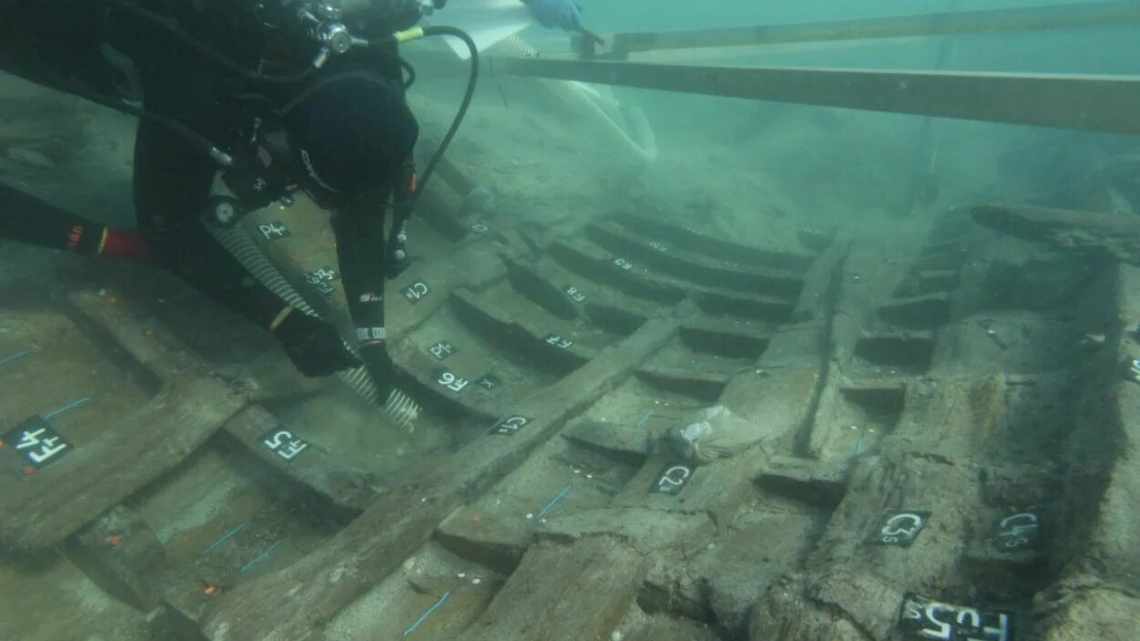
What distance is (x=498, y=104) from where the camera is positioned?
10.8 m

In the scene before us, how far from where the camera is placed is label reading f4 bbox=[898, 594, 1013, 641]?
1904 mm

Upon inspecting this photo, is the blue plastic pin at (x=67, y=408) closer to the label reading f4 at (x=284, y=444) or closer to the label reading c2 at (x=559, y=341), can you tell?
the label reading f4 at (x=284, y=444)

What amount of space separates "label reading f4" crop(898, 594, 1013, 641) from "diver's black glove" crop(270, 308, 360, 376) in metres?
3.07

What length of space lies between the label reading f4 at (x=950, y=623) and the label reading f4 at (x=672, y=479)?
115 centimetres

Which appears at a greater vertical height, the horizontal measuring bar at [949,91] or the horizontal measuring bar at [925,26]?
the horizontal measuring bar at [925,26]

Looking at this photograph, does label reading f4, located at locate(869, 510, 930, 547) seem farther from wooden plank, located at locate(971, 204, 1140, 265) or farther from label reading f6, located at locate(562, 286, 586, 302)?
label reading f6, located at locate(562, 286, 586, 302)

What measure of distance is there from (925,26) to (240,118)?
32.4 feet

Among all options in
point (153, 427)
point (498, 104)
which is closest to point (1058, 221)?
point (153, 427)

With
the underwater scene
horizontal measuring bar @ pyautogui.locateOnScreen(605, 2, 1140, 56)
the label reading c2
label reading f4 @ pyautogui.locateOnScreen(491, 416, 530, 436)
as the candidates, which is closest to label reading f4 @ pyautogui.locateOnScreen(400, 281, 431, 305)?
the underwater scene

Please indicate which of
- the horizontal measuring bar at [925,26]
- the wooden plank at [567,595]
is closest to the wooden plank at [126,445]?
the wooden plank at [567,595]

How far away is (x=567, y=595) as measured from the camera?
2312 millimetres

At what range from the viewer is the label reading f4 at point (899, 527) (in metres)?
2.31

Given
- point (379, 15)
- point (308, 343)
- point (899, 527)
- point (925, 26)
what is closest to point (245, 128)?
point (379, 15)

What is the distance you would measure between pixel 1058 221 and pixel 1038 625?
13.7 feet
